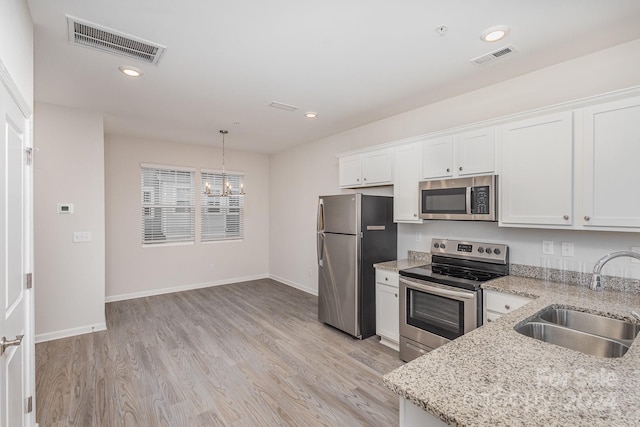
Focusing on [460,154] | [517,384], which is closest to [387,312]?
[460,154]

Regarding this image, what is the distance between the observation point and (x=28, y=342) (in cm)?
191

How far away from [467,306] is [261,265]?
4.89 metres

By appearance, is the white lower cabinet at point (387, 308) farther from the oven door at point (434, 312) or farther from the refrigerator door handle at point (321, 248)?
the refrigerator door handle at point (321, 248)

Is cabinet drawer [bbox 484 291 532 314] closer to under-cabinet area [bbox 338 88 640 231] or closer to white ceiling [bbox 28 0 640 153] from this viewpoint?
under-cabinet area [bbox 338 88 640 231]

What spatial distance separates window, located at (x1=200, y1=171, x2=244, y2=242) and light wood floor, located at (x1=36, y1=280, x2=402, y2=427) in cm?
197

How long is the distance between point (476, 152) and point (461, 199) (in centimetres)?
45

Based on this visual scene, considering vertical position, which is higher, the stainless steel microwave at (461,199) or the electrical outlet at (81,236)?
the stainless steel microwave at (461,199)

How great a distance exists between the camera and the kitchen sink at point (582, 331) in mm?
1517

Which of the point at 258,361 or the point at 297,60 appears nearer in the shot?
the point at 297,60

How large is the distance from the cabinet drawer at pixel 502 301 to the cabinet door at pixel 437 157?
1.19m

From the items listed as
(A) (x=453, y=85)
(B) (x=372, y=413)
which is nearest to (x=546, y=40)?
(A) (x=453, y=85)

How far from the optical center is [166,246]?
5570 mm

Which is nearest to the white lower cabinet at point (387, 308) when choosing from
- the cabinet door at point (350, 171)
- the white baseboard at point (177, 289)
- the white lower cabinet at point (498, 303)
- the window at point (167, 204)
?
the white lower cabinet at point (498, 303)

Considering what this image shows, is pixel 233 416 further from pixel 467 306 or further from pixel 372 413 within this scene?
pixel 467 306
